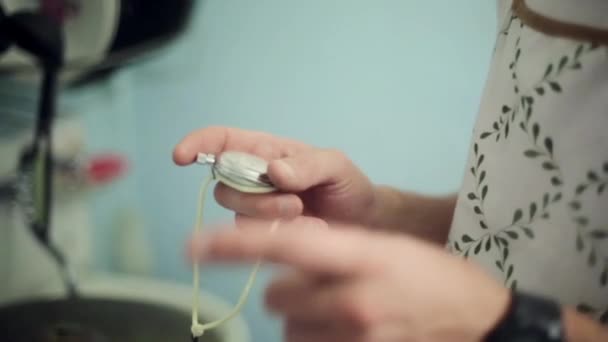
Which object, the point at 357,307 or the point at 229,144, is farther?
the point at 229,144

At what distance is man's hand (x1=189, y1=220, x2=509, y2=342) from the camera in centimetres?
34

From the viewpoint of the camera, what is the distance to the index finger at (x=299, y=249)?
335 millimetres

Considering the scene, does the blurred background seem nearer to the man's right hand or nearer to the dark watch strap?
the man's right hand

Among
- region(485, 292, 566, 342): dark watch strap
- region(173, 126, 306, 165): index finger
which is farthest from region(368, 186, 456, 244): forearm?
region(485, 292, 566, 342): dark watch strap

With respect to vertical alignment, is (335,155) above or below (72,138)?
above

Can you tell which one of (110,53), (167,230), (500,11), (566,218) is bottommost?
(167,230)

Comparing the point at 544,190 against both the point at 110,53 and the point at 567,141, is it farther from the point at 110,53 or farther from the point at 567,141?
the point at 110,53

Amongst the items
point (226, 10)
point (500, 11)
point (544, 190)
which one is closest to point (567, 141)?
point (544, 190)

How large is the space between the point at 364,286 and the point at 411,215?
1.10 feet

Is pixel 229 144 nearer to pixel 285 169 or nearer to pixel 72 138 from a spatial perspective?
pixel 285 169

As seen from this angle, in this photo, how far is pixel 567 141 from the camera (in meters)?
0.43

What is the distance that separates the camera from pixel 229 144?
0.63 m

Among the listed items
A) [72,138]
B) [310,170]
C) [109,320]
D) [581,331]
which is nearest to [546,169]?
[581,331]

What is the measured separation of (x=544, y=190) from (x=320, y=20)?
0.71 meters
